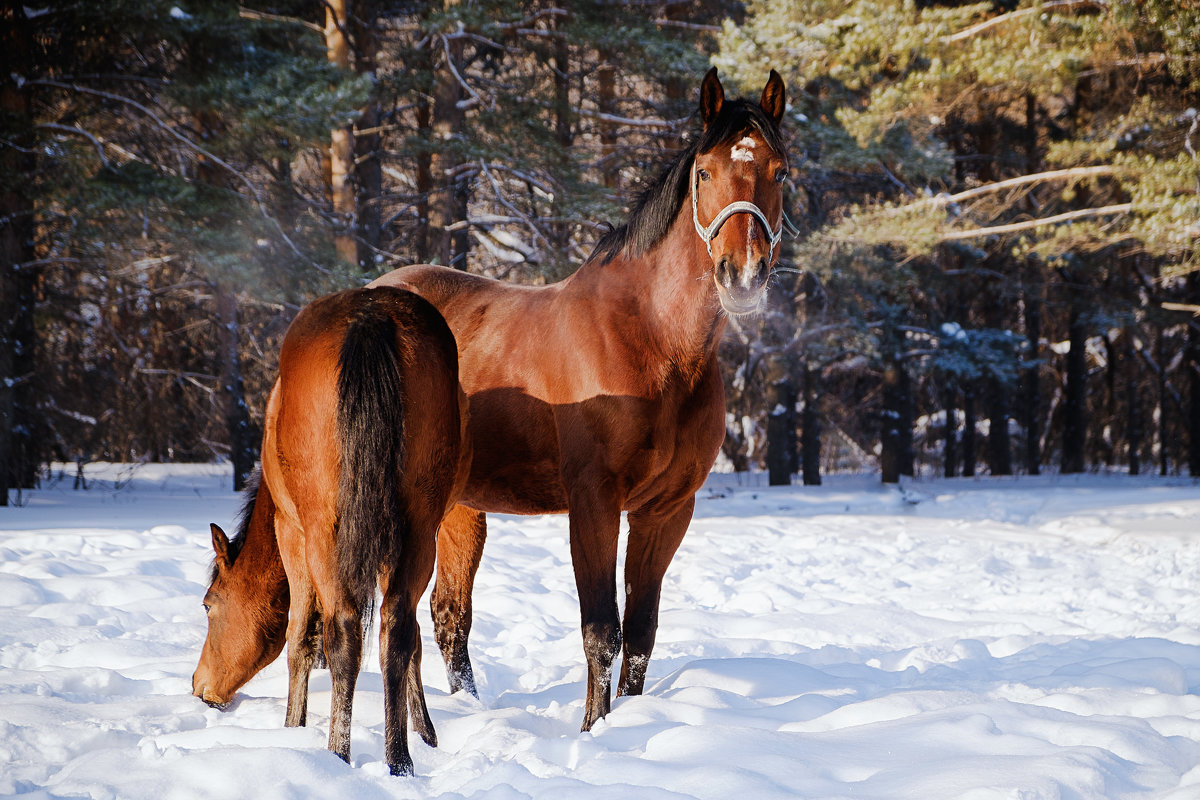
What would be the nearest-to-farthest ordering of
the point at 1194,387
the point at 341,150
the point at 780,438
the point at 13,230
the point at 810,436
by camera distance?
the point at 13,230 → the point at 341,150 → the point at 780,438 → the point at 810,436 → the point at 1194,387

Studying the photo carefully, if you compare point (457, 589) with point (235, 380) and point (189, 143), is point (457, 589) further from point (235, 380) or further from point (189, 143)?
point (235, 380)

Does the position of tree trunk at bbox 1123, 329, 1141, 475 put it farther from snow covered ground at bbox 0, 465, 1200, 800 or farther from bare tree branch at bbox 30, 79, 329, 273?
bare tree branch at bbox 30, 79, 329, 273

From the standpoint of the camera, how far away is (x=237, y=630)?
334 centimetres

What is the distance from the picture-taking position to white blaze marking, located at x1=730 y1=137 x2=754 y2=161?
2980 mm

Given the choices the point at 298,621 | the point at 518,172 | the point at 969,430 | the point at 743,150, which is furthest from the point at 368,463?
the point at 969,430

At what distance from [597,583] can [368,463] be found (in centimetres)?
108

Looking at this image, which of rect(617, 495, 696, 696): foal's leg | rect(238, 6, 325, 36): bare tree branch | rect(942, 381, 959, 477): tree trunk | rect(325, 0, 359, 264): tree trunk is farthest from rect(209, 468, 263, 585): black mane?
rect(942, 381, 959, 477): tree trunk

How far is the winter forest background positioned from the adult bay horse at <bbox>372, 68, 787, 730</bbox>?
449 centimetres

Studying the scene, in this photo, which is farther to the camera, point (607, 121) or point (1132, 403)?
point (1132, 403)

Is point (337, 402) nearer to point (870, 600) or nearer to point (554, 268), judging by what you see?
point (870, 600)

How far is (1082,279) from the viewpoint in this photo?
64.4 feet

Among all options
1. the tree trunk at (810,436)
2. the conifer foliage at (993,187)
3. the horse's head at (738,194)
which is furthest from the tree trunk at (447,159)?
the horse's head at (738,194)

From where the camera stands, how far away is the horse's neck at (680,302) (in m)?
3.18

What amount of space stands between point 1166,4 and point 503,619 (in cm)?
941
